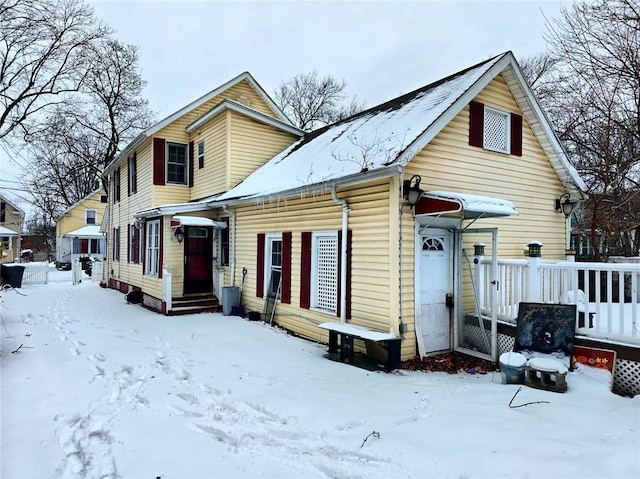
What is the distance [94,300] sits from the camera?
45.6 feet

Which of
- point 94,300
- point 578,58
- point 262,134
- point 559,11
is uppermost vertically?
point 559,11

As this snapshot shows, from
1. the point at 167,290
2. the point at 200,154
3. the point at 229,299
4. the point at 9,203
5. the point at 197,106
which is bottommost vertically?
the point at 229,299

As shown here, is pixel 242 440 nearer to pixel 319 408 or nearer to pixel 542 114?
pixel 319 408

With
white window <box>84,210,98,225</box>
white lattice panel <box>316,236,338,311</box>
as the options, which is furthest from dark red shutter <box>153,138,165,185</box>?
white window <box>84,210,98,225</box>

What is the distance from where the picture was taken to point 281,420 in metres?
4.30

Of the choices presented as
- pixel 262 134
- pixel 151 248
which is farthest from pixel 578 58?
pixel 151 248

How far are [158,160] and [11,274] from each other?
33.6 ft

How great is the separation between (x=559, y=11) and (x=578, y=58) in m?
1.42

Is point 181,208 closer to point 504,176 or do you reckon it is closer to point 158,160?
point 158,160

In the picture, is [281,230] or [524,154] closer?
[524,154]

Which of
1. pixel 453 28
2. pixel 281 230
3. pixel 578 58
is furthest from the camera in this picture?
pixel 453 28

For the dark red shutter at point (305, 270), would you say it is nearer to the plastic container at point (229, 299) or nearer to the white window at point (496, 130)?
the plastic container at point (229, 299)

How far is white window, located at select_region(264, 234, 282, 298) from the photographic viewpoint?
9.79 m

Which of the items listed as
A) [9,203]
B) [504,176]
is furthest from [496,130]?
[9,203]
